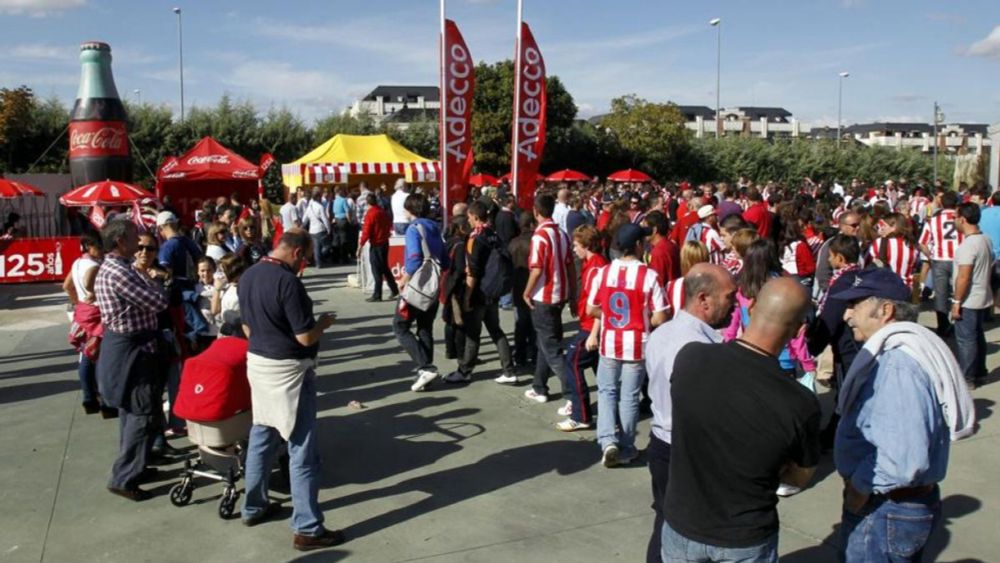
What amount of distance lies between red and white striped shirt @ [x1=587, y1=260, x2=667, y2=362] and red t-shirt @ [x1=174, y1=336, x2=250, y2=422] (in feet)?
7.72

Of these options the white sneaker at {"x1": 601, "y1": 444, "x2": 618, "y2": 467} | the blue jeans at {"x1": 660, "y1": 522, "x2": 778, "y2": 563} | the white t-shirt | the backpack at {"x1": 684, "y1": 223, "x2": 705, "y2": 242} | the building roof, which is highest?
the building roof

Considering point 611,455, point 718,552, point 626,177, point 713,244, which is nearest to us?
point 718,552

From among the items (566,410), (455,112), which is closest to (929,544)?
(566,410)

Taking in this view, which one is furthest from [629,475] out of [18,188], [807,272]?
[18,188]

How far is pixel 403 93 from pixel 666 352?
102 m

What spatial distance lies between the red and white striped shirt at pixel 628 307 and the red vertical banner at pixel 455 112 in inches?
299

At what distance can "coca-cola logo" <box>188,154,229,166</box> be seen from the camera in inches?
754

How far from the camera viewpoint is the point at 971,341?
24.7 ft

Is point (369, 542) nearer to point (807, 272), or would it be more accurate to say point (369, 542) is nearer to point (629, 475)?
point (629, 475)

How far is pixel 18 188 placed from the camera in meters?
15.6

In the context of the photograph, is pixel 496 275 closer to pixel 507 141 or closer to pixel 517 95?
pixel 517 95

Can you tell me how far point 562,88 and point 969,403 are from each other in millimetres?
38099

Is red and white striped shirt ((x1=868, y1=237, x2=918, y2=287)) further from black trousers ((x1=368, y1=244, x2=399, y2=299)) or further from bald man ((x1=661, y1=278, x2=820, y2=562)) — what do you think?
black trousers ((x1=368, y1=244, x2=399, y2=299))

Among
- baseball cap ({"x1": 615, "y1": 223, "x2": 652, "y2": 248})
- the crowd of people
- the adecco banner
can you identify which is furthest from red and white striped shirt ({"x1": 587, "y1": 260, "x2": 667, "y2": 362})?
the adecco banner
